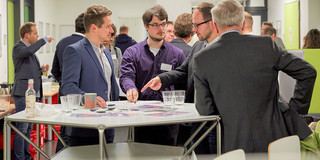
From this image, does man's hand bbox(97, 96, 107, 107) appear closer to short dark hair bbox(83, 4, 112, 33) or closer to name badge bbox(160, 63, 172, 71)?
short dark hair bbox(83, 4, 112, 33)

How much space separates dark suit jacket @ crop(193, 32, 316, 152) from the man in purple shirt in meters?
0.97

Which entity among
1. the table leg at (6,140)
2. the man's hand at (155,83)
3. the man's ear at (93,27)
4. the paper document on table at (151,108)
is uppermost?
the man's ear at (93,27)

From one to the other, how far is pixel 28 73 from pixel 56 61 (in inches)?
43.8

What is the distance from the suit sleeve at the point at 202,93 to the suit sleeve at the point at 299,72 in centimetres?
43

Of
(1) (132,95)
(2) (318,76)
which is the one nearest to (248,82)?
(1) (132,95)

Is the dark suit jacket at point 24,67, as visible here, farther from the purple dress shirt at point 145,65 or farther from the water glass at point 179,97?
the water glass at point 179,97

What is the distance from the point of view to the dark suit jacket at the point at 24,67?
550 centimetres

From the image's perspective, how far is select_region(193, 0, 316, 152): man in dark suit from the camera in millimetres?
2621

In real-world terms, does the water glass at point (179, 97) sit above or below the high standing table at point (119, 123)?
above

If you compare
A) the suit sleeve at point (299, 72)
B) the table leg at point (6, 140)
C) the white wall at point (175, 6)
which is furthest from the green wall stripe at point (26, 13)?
the suit sleeve at point (299, 72)

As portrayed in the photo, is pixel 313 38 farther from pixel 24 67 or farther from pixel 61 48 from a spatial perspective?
pixel 24 67

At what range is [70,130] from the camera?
10.2 ft

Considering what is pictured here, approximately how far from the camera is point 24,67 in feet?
18.3

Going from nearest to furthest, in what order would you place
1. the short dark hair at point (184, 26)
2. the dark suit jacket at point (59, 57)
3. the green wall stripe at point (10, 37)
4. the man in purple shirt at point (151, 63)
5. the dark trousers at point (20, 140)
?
the man in purple shirt at point (151, 63) → the dark suit jacket at point (59, 57) → the short dark hair at point (184, 26) → the dark trousers at point (20, 140) → the green wall stripe at point (10, 37)
